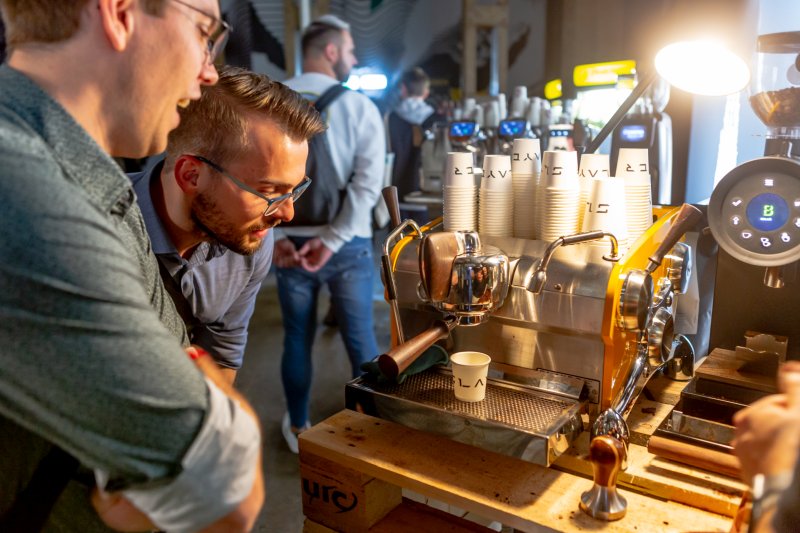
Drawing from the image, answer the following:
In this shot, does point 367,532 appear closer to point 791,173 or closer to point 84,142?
point 84,142

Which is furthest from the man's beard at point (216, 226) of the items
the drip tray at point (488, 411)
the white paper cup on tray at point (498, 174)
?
the white paper cup on tray at point (498, 174)

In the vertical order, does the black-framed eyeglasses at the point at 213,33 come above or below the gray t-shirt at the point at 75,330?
above

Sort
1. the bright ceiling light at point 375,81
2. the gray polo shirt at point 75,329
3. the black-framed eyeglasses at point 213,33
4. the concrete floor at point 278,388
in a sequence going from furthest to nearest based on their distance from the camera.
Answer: the bright ceiling light at point 375,81, the concrete floor at point 278,388, the black-framed eyeglasses at point 213,33, the gray polo shirt at point 75,329

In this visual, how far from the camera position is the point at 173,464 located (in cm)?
66

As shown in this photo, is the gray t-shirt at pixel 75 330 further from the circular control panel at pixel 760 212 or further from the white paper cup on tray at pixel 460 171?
the circular control panel at pixel 760 212

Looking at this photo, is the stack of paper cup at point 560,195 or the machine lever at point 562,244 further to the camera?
the stack of paper cup at point 560,195

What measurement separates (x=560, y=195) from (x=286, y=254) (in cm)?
165

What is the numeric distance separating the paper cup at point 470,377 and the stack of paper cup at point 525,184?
334 millimetres

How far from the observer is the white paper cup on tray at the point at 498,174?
4.74 ft

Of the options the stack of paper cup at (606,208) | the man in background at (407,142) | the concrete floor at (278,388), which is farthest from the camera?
the man in background at (407,142)

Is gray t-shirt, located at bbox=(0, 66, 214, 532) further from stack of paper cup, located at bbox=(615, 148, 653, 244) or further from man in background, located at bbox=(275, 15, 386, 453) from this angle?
man in background, located at bbox=(275, 15, 386, 453)

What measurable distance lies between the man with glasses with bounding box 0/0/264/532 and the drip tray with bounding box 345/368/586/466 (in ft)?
1.70

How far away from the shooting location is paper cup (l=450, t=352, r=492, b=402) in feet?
4.05

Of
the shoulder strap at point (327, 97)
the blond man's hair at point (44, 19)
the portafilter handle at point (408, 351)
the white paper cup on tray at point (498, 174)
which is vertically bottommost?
the portafilter handle at point (408, 351)
